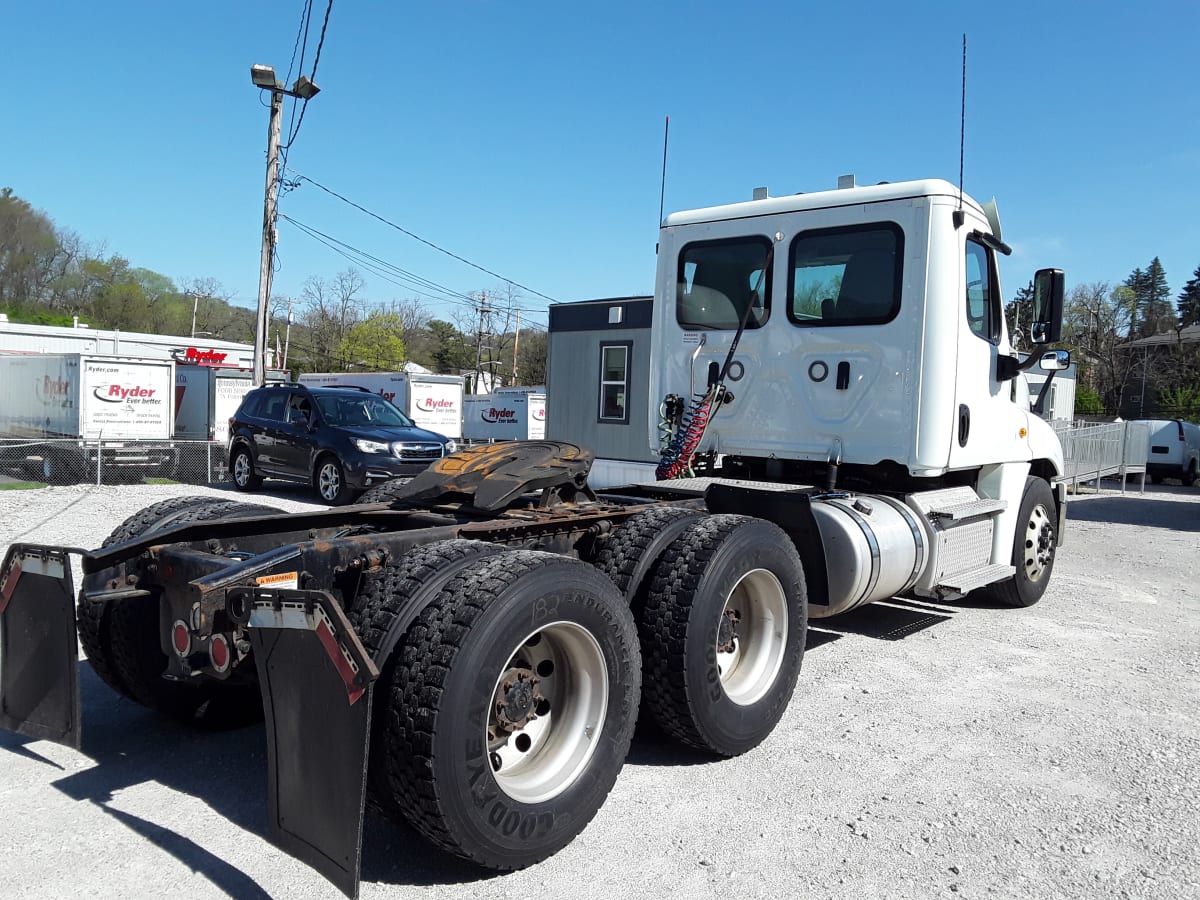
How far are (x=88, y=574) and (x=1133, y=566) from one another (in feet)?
34.8

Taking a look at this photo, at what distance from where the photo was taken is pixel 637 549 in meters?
4.25

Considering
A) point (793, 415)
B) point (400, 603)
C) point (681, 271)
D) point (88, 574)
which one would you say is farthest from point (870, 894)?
point (681, 271)

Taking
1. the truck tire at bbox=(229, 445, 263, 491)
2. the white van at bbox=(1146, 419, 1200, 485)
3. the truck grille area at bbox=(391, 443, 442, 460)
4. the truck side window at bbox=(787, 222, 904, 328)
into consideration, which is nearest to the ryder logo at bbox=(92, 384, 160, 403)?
the truck tire at bbox=(229, 445, 263, 491)

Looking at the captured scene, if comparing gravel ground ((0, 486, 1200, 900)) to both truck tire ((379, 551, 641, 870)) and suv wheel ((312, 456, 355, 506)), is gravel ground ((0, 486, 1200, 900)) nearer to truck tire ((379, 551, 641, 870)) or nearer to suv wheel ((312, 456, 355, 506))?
truck tire ((379, 551, 641, 870))

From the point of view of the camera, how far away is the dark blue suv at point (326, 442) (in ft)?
47.8

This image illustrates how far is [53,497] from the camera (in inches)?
558

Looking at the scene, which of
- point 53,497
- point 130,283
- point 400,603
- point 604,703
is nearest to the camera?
point 400,603

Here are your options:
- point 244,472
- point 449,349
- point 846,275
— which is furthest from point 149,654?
point 449,349

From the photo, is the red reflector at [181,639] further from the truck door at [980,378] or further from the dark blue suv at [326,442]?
the dark blue suv at [326,442]

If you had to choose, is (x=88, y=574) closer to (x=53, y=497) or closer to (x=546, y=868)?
(x=546, y=868)

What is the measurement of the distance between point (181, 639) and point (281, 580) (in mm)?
453

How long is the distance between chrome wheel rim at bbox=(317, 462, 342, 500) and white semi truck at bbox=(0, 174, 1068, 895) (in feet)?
29.1

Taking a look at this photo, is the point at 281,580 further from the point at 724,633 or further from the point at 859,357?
the point at 859,357

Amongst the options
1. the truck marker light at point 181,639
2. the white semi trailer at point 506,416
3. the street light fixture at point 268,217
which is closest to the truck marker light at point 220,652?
the truck marker light at point 181,639
